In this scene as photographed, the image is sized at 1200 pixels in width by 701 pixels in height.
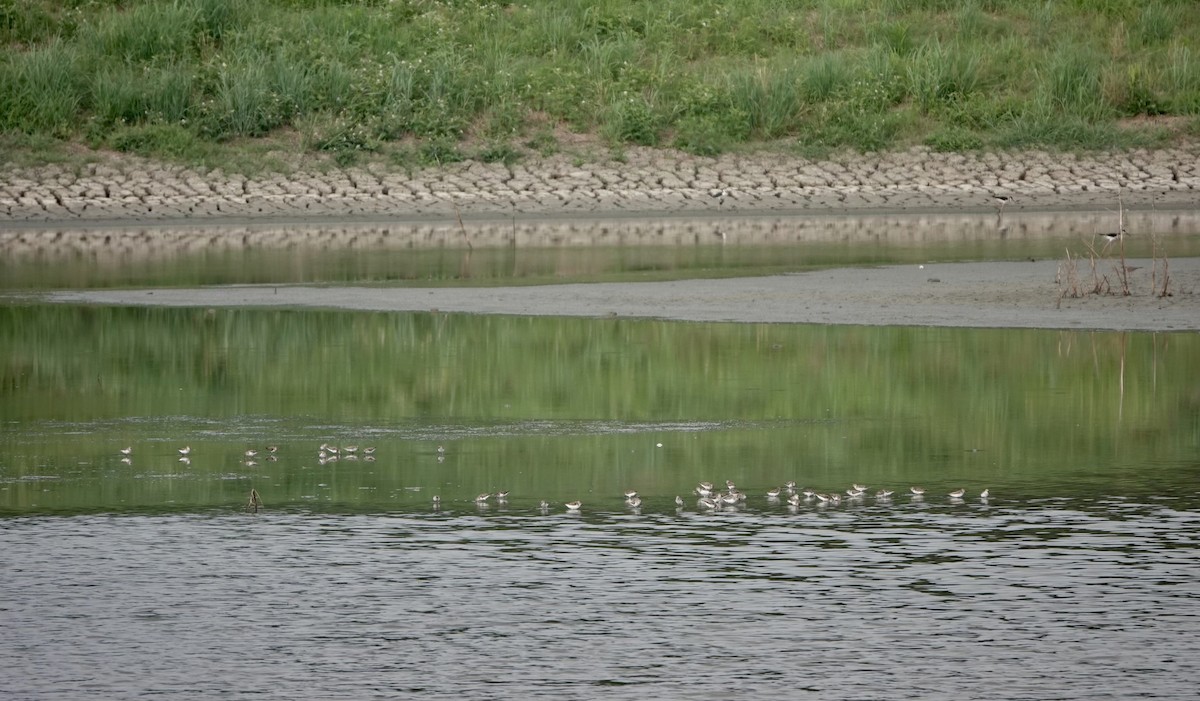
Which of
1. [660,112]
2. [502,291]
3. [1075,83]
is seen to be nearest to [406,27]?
[660,112]

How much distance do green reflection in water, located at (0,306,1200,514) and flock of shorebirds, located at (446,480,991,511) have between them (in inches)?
4.5

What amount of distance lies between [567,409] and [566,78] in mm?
23569

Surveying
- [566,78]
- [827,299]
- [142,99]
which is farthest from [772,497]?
[142,99]

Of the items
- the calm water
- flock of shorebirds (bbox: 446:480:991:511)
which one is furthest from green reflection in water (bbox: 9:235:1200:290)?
flock of shorebirds (bbox: 446:480:991:511)

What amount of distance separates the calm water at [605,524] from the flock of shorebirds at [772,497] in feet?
0.23

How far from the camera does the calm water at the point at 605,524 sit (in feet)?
20.9

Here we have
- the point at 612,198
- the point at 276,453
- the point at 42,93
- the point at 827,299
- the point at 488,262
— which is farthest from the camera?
the point at 42,93

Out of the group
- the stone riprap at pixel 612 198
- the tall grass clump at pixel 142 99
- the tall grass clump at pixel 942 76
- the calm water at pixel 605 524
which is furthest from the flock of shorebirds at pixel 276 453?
the tall grass clump at pixel 942 76

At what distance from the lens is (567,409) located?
40.1ft

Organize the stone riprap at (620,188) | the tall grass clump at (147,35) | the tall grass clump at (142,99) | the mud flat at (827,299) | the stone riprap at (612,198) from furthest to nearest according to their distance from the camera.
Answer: the tall grass clump at (147,35), the tall grass clump at (142,99), the stone riprap at (620,188), the stone riprap at (612,198), the mud flat at (827,299)

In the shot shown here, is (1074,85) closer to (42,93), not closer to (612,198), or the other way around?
(612,198)

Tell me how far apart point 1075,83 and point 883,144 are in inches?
161

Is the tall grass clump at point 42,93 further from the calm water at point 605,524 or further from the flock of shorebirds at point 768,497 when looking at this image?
the flock of shorebirds at point 768,497

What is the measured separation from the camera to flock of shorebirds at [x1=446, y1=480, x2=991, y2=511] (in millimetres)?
9047
